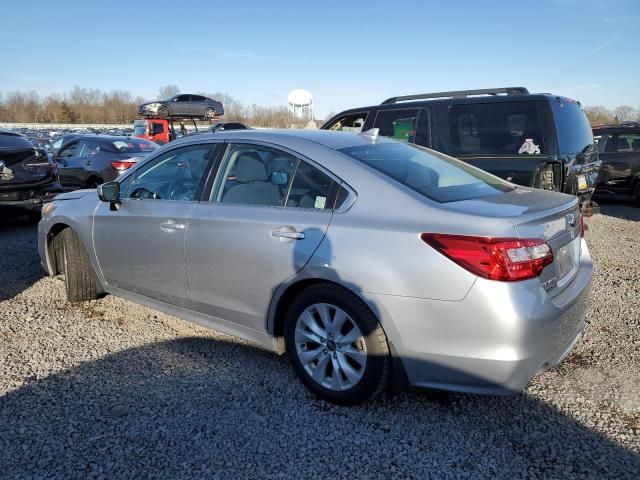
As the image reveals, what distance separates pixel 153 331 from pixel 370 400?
198cm

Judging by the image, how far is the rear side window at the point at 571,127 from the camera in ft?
18.2

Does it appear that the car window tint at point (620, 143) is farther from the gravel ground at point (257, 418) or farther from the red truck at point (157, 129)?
the red truck at point (157, 129)

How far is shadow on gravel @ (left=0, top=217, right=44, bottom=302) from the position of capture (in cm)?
514

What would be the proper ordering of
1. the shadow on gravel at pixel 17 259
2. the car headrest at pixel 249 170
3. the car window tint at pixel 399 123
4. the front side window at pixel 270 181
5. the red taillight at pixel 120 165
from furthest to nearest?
1. the red taillight at pixel 120 165
2. the car window tint at pixel 399 123
3. the shadow on gravel at pixel 17 259
4. the car headrest at pixel 249 170
5. the front side window at pixel 270 181

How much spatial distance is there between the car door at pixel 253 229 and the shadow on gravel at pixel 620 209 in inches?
333

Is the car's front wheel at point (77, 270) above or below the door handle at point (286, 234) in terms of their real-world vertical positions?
below

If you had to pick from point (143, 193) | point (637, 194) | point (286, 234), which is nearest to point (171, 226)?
point (143, 193)

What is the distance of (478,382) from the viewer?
2.45 meters

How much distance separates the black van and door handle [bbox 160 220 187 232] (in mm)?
3832

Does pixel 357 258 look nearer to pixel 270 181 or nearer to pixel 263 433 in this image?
pixel 270 181

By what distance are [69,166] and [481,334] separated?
10.6 meters

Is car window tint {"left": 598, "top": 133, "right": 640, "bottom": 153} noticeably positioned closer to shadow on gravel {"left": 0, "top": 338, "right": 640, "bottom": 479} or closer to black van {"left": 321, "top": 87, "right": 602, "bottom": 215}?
black van {"left": 321, "top": 87, "right": 602, "bottom": 215}

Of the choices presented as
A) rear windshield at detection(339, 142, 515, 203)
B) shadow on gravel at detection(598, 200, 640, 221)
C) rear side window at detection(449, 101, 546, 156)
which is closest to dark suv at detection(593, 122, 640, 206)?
shadow on gravel at detection(598, 200, 640, 221)

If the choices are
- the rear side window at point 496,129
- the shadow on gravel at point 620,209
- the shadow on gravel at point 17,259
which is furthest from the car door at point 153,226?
the shadow on gravel at point 620,209
